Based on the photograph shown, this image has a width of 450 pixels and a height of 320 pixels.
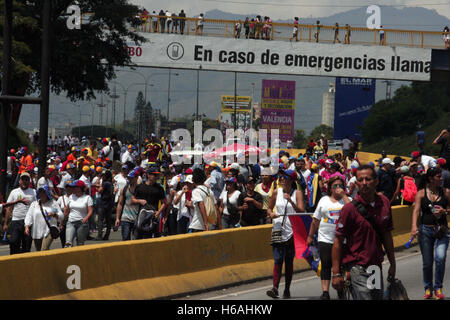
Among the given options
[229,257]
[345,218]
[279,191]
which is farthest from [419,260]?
[345,218]

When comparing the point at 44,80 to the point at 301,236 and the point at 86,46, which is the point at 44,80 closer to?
the point at 301,236

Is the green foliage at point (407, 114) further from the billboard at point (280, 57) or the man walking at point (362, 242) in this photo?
the man walking at point (362, 242)

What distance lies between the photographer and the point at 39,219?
13.2m

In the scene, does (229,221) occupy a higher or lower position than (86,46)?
lower

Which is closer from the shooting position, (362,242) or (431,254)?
(362,242)

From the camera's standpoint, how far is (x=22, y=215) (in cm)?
1428

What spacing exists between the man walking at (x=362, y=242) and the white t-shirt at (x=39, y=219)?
6.88 m

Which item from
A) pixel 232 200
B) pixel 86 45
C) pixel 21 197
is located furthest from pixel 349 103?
pixel 21 197

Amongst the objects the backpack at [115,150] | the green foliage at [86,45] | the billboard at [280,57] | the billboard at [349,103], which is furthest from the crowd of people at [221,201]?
the billboard at [349,103]

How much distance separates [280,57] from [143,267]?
33727 mm

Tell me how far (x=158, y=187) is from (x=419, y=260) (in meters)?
Answer: 5.12

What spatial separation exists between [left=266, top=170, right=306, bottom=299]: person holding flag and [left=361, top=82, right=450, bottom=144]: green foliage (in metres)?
81.4

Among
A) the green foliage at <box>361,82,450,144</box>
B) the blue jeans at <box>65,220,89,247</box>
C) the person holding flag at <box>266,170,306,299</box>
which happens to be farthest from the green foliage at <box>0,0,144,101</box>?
the green foliage at <box>361,82,450,144</box>

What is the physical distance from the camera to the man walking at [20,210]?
14069mm
